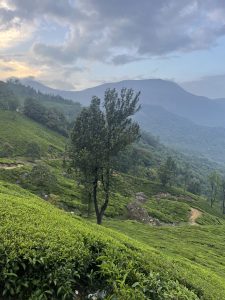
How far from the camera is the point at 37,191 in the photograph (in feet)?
273

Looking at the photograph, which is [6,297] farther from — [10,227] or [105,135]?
[105,135]

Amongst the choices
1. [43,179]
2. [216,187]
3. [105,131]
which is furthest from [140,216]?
[216,187]

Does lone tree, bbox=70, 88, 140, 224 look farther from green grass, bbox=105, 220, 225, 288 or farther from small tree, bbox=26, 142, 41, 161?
small tree, bbox=26, 142, 41, 161

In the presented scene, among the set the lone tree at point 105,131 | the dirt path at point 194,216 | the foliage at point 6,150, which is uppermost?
the lone tree at point 105,131

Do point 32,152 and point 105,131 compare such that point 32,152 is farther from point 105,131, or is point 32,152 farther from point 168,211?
point 105,131

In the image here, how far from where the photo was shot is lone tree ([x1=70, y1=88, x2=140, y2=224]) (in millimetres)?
45344

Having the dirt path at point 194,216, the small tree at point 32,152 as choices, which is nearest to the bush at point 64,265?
the dirt path at point 194,216

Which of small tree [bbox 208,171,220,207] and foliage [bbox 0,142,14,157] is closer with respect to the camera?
foliage [bbox 0,142,14,157]

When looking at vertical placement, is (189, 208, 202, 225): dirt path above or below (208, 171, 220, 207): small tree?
below

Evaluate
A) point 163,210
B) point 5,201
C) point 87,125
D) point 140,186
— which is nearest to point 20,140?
point 140,186

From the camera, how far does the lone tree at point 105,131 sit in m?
45.3

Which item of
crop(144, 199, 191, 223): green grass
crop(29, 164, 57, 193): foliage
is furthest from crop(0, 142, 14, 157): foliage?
crop(144, 199, 191, 223): green grass

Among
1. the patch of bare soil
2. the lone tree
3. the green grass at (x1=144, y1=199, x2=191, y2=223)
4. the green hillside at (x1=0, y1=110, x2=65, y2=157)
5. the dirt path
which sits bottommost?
the dirt path

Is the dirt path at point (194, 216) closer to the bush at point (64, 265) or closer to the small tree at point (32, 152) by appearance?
the small tree at point (32, 152)
